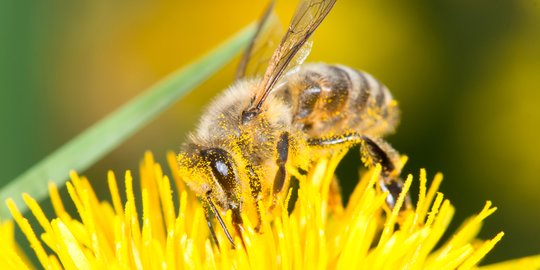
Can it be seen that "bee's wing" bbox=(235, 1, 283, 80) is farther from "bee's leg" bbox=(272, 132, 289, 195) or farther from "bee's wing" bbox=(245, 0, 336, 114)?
"bee's leg" bbox=(272, 132, 289, 195)

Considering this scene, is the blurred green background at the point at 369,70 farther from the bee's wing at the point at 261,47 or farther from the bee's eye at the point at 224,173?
the bee's eye at the point at 224,173

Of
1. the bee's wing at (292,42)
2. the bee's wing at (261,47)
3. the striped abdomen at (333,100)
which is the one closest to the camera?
the bee's wing at (292,42)

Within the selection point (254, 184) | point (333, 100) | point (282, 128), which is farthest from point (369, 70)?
point (254, 184)

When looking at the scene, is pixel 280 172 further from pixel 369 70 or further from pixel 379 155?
pixel 369 70

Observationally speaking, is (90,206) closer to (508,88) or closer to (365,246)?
(365,246)

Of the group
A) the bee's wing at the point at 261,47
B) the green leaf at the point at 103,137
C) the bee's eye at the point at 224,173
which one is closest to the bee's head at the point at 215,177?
the bee's eye at the point at 224,173

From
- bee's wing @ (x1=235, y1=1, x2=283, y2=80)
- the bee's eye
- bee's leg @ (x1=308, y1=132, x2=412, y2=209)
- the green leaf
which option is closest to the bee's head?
the bee's eye

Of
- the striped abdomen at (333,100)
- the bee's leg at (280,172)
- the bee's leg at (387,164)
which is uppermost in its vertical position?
the striped abdomen at (333,100)
